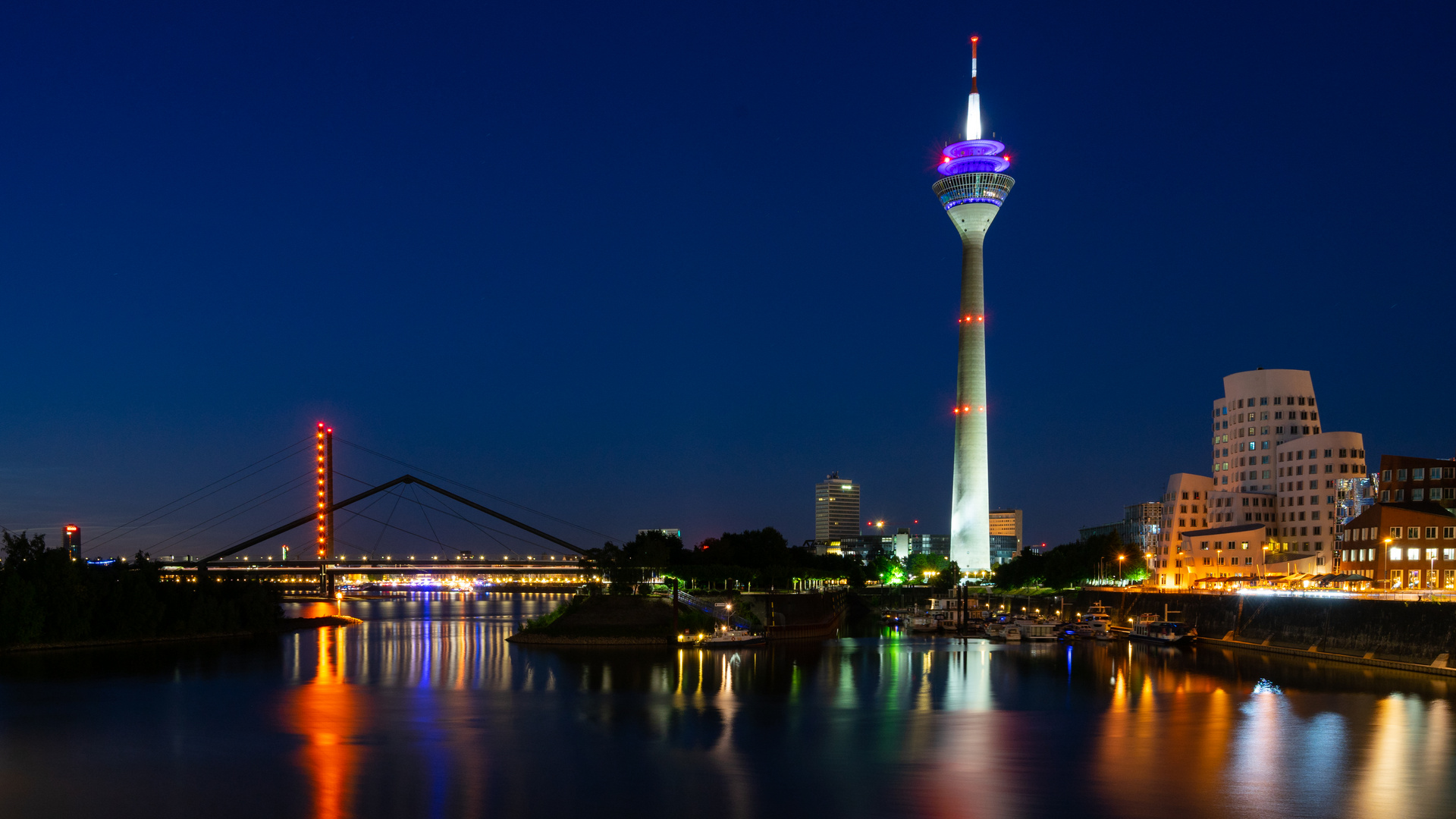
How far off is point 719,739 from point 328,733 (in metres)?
10.4

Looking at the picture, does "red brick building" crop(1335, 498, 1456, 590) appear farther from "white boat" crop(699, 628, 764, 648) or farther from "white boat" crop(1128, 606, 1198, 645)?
"white boat" crop(699, 628, 764, 648)

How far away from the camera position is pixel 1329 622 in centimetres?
4728

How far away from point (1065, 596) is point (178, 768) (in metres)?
65.5

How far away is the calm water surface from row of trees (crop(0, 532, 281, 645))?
3.84m

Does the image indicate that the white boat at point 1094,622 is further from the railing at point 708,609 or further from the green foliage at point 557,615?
the green foliage at point 557,615

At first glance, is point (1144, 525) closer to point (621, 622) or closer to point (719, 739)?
point (621, 622)

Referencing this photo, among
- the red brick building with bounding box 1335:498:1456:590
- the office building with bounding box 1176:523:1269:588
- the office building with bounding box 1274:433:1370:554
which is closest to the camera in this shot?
the red brick building with bounding box 1335:498:1456:590

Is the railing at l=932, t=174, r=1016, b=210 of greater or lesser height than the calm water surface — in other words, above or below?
above

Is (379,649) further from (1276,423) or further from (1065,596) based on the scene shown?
(1276,423)

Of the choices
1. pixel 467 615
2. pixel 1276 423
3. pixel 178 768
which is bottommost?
pixel 467 615

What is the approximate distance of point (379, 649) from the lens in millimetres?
57594

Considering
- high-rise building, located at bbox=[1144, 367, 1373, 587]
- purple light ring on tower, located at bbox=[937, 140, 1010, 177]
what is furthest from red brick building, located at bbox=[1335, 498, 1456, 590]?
purple light ring on tower, located at bbox=[937, 140, 1010, 177]

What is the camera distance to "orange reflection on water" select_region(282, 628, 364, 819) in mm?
23000

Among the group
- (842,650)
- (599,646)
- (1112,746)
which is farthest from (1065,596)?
(1112,746)
